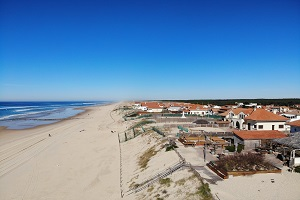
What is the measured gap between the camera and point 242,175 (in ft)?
51.9

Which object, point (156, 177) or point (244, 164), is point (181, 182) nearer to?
point (156, 177)

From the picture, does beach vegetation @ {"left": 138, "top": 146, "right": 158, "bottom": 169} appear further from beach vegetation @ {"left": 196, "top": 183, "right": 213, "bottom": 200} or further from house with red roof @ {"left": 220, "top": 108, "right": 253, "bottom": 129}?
house with red roof @ {"left": 220, "top": 108, "right": 253, "bottom": 129}

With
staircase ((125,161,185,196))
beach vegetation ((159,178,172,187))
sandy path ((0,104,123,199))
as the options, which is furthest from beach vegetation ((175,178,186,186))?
sandy path ((0,104,123,199))

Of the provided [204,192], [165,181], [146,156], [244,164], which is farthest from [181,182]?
[146,156]

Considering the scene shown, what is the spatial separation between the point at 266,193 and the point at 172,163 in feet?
23.9

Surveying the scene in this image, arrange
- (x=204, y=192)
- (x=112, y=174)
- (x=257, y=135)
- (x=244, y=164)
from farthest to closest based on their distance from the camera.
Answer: (x=257, y=135), (x=112, y=174), (x=244, y=164), (x=204, y=192)

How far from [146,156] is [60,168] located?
7.95 meters

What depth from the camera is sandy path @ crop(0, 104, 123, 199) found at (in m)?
18.1

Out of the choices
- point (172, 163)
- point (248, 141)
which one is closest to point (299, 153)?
point (248, 141)

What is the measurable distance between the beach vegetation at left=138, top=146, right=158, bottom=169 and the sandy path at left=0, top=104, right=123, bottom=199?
7.23 ft

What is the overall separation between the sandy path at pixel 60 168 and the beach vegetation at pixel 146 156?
2205mm

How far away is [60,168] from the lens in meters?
23.6

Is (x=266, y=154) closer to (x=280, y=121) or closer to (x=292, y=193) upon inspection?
(x=292, y=193)

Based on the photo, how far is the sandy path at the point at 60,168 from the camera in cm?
1814
